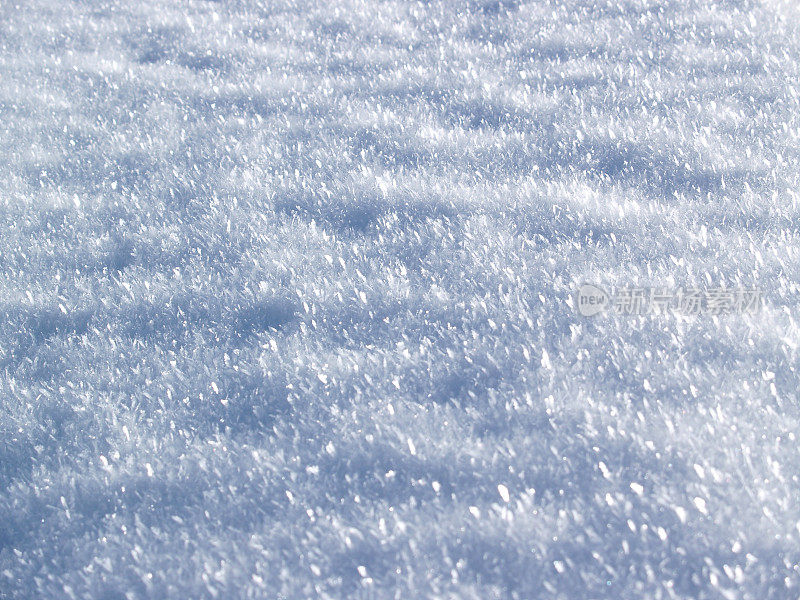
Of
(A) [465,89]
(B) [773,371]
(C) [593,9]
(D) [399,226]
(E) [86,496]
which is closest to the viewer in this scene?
(E) [86,496]

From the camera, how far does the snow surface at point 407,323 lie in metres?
2.17

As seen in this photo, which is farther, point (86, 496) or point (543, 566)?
point (86, 496)

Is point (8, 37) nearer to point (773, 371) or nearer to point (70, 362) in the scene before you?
point (70, 362)

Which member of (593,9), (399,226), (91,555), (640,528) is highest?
(593,9)

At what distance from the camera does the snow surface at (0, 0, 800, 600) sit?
217 cm

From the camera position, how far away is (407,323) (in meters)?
2.88

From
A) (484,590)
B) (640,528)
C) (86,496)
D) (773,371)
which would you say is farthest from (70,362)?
(773,371)

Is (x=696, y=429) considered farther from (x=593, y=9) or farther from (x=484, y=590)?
(x=593, y=9)

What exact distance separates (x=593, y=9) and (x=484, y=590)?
447cm

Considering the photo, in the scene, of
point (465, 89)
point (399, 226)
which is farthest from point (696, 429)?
point (465, 89)

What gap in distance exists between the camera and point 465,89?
4402mm

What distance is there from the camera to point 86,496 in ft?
7.80

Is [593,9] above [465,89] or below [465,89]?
above

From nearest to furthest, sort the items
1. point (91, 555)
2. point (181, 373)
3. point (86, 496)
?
point (91, 555), point (86, 496), point (181, 373)
